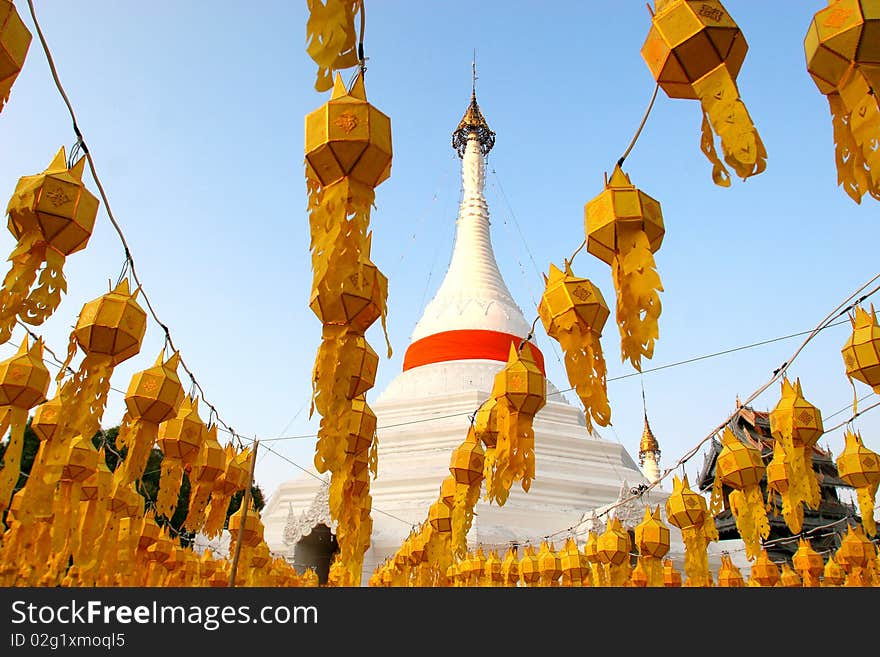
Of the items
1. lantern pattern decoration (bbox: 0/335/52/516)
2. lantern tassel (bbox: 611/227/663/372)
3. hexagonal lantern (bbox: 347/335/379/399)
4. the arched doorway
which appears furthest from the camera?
the arched doorway

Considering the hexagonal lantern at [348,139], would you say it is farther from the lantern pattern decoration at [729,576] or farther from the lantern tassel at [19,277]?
the lantern pattern decoration at [729,576]

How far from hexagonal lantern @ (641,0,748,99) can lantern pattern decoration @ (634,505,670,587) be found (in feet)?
26.7

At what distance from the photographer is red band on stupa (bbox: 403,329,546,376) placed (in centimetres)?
2442

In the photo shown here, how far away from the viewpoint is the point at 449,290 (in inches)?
1052

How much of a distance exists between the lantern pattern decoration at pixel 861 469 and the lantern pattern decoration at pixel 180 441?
302 inches

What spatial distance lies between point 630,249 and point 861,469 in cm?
593

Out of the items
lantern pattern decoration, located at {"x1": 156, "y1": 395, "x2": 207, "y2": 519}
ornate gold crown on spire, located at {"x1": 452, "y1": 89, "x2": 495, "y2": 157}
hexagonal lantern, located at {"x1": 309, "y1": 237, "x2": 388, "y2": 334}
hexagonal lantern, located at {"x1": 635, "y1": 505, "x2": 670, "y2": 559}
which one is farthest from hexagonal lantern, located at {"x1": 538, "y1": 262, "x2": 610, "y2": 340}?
ornate gold crown on spire, located at {"x1": 452, "y1": 89, "x2": 495, "y2": 157}

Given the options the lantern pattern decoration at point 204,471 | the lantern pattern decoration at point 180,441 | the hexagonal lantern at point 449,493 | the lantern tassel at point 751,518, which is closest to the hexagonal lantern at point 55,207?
the lantern pattern decoration at point 180,441

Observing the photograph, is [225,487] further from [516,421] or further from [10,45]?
[10,45]

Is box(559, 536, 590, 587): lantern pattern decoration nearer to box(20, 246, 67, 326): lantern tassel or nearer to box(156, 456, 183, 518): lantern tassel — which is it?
box(156, 456, 183, 518): lantern tassel

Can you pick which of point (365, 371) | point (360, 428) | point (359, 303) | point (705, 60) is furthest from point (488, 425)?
point (705, 60)

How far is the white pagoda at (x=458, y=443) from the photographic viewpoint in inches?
665
